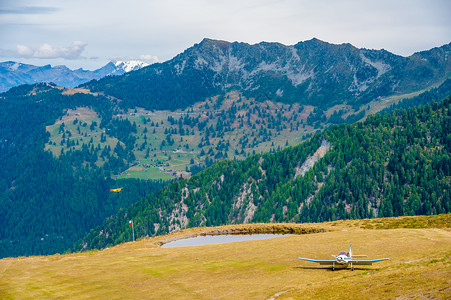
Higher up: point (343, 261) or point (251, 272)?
point (343, 261)

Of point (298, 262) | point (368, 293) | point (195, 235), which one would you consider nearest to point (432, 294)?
point (368, 293)

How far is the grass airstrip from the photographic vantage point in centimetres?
6134

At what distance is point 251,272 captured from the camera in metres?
80.0

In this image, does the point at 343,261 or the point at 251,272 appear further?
the point at 251,272

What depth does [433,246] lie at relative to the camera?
85.5 meters

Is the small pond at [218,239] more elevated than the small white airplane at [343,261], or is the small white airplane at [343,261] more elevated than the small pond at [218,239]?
the small white airplane at [343,261]

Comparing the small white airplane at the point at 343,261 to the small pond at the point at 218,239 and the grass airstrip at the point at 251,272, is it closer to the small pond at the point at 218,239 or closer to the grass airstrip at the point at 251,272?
the grass airstrip at the point at 251,272

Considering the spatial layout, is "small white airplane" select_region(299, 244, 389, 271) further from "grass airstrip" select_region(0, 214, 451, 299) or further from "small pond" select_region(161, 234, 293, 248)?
"small pond" select_region(161, 234, 293, 248)

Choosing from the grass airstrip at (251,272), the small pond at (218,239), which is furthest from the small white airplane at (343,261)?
the small pond at (218,239)

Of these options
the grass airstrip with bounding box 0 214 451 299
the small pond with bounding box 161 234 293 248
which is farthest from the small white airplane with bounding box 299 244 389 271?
the small pond with bounding box 161 234 293 248

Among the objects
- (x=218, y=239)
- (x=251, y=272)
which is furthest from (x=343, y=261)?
(x=218, y=239)

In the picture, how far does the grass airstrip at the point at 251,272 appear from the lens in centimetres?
6134

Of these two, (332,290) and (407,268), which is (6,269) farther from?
(407,268)

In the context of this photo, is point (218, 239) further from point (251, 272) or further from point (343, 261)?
point (343, 261)
